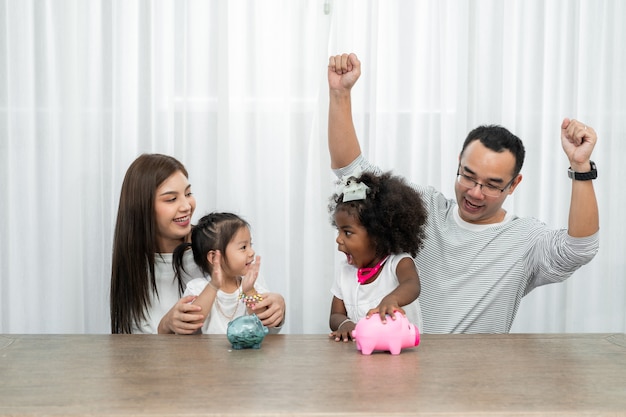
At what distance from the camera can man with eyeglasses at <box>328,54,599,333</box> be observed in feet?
7.59

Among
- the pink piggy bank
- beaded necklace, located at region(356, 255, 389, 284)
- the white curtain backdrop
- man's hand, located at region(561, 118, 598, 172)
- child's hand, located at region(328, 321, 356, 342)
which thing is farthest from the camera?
the white curtain backdrop

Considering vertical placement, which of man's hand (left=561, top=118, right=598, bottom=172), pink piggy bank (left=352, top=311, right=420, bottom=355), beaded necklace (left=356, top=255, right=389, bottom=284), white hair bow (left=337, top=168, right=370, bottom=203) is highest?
man's hand (left=561, top=118, right=598, bottom=172)

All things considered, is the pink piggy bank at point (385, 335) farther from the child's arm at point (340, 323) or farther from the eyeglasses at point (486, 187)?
the eyeglasses at point (486, 187)

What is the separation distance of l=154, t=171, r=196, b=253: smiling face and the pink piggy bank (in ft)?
3.20

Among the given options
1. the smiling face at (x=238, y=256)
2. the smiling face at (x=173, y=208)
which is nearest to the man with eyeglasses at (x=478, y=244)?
the smiling face at (x=238, y=256)

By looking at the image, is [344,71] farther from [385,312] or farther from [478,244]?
[385,312]

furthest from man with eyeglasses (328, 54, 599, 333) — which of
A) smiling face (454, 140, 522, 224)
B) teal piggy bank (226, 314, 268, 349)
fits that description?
teal piggy bank (226, 314, 268, 349)

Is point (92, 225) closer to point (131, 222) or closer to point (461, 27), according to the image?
point (131, 222)

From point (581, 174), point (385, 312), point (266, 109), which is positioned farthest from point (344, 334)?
point (266, 109)

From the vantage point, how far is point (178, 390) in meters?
1.32

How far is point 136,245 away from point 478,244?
1089 millimetres

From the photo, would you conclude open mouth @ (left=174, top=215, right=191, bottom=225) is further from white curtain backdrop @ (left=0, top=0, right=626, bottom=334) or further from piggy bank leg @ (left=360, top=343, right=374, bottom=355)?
piggy bank leg @ (left=360, top=343, right=374, bottom=355)

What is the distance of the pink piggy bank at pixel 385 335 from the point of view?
163 cm

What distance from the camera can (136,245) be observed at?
241cm
